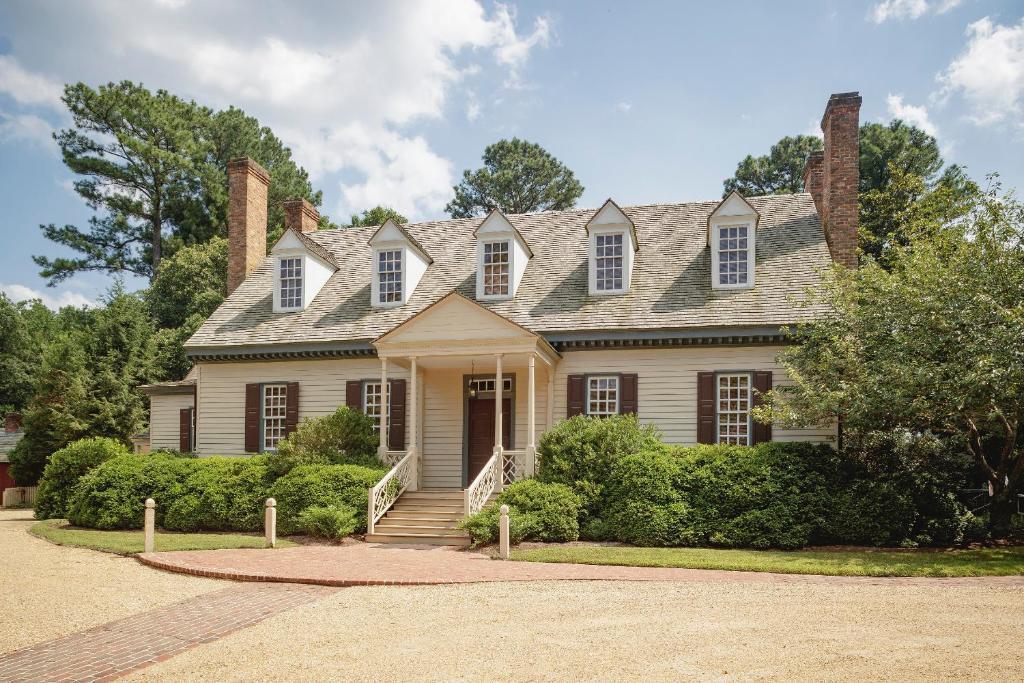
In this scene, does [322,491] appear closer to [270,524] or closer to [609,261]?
[270,524]

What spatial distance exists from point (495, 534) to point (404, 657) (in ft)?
25.1

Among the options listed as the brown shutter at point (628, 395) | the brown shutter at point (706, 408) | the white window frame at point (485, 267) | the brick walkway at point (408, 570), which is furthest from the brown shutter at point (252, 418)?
the brown shutter at point (706, 408)

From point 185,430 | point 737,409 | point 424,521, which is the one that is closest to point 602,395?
point 737,409

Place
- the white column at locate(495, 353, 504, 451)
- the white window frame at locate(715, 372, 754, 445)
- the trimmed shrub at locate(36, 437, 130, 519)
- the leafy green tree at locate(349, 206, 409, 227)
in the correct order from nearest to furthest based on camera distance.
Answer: the white column at locate(495, 353, 504, 451)
the white window frame at locate(715, 372, 754, 445)
the trimmed shrub at locate(36, 437, 130, 519)
the leafy green tree at locate(349, 206, 409, 227)

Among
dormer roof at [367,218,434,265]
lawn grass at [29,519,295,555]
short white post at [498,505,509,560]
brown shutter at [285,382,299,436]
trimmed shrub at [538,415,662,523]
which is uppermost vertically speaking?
dormer roof at [367,218,434,265]

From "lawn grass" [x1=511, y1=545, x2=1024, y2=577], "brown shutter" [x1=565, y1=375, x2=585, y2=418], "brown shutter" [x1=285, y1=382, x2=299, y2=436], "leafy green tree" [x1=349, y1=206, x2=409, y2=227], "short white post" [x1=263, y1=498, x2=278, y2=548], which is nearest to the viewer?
"lawn grass" [x1=511, y1=545, x2=1024, y2=577]

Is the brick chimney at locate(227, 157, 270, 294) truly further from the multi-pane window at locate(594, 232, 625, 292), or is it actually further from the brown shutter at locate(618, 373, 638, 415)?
the brown shutter at locate(618, 373, 638, 415)

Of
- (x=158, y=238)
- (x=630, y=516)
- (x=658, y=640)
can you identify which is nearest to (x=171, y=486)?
(x=630, y=516)

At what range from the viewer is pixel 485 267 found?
21.4 meters

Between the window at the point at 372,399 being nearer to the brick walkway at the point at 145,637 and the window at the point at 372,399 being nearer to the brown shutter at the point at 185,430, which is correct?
the brown shutter at the point at 185,430

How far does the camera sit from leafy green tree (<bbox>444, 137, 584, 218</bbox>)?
5159cm

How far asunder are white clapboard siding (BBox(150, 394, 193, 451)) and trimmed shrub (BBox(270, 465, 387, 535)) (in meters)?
9.02

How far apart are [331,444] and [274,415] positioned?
366cm

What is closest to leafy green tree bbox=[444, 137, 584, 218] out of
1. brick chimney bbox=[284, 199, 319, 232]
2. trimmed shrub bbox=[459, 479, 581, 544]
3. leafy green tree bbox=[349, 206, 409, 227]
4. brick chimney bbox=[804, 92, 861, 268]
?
leafy green tree bbox=[349, 206, 409, 227]
